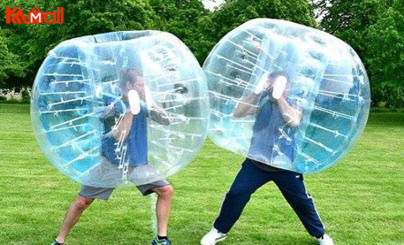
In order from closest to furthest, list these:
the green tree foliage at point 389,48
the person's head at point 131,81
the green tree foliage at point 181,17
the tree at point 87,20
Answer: the person's head at point 131,81 → the green tree foliage at point 389,48 → the tree at point 87,20 → the green tree foliage at point 181,17

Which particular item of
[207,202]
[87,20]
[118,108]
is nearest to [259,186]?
[118,108]

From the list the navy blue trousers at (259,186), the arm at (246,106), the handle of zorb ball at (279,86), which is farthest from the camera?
the navy blue trousers at (259,186)

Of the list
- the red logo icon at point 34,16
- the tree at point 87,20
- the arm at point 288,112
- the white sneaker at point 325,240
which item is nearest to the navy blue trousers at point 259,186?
the white sneaker at point 325,240

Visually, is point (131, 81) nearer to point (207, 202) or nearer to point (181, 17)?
point (207, 202)

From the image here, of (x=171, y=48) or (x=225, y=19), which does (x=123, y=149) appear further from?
(x=225, y=19)

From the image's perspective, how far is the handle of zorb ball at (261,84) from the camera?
431 centimetres

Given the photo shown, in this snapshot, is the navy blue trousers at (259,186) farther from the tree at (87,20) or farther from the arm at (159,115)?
the tree at (87,20)

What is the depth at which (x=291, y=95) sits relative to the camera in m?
4.29

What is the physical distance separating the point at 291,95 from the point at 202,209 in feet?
7.70

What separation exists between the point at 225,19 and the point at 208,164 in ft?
58.6

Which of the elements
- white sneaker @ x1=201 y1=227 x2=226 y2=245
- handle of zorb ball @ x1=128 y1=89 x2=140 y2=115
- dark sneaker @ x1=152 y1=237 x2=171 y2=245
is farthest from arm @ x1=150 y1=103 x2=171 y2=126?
white sneaker @ x1=201 y1=227 x2=226 y2=245

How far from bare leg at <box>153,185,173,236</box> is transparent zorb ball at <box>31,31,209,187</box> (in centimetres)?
27

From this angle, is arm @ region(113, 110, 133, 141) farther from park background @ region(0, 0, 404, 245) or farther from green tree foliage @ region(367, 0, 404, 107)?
green tree foliage @ region(367, 0, 404, 107)

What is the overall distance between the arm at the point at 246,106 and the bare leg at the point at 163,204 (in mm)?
824
